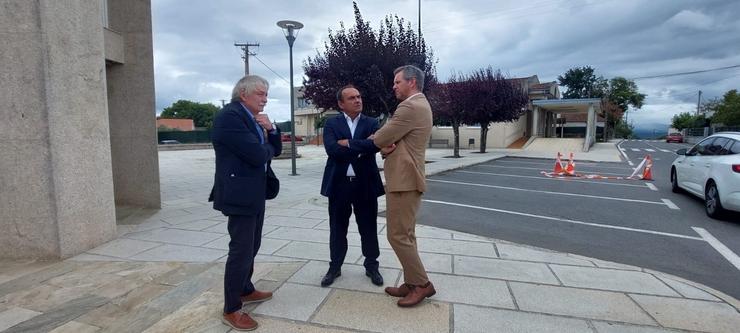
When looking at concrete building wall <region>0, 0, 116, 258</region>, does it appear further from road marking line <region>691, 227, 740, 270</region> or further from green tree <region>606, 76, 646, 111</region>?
green tree <region>606, 76, 646, 111</region>

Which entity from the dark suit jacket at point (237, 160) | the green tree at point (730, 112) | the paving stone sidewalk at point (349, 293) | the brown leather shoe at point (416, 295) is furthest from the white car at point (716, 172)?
the green tree at point (730, 112)

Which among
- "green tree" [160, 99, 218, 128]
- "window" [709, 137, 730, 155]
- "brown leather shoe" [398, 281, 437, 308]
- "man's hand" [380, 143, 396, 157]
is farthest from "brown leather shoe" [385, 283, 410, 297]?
"green tree" [160, 99, 218, 128]

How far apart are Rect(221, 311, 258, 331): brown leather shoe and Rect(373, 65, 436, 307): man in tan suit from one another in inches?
42.4

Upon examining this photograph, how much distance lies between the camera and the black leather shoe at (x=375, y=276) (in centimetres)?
335

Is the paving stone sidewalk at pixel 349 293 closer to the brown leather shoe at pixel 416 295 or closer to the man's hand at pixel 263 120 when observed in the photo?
the brown leather shoe at pixel 416 295

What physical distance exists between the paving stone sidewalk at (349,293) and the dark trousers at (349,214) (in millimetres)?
263

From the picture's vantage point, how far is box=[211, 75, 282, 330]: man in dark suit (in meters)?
2.51

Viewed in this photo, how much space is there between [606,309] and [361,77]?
952 cm

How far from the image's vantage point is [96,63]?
4.41 meters

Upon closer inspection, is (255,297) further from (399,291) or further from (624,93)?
(624,93)

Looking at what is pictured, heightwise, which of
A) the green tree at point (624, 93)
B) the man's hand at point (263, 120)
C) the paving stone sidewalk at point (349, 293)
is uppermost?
the green tree at point (624, 93)

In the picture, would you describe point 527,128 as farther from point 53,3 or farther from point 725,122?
point 53,3

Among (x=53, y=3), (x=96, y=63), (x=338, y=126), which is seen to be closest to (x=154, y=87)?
(x=96, y=63)

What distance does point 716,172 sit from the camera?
6.45 m
